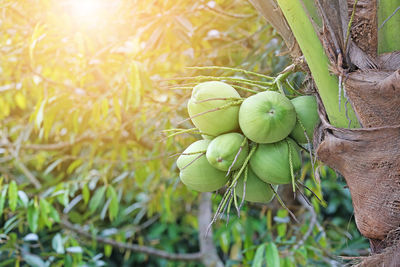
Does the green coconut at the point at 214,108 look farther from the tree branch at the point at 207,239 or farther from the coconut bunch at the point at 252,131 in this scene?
the tree branch at the point at 207,239

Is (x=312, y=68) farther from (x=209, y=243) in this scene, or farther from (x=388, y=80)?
(x=209, y=243)

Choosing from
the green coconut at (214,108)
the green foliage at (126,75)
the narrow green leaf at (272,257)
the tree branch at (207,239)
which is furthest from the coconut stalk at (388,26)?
the tree branch at (207,239)

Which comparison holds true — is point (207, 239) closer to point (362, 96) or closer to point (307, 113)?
point (307, 113)

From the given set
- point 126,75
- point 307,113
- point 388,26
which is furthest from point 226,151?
point 126,75

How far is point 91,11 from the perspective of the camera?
2012 millimetres

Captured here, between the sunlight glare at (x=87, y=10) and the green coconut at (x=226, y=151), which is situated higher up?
the sunlight glare at (x=87, y=10)

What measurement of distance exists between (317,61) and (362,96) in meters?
0.11

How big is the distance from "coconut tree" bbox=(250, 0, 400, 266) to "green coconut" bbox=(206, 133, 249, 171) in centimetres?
18

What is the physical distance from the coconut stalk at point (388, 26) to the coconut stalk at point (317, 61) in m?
0.11

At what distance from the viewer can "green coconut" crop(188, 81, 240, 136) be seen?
2.92ft

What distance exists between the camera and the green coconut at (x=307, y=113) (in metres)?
0.88

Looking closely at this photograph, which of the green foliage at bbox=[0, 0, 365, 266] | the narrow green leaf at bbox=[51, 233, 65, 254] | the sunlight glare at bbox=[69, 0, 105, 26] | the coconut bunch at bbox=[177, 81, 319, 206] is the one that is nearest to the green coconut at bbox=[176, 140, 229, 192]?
the coconut bunch at bbox=[177, 81, 319, 206]

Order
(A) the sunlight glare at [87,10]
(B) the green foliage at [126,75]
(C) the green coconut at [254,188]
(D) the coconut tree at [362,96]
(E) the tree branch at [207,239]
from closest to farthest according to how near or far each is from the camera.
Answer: (D) the coconut tree at [362,96] < (C) the green coconut at [254,188] < (B) the green foliage at [126,75] < (A) the sunlight glare at [87,10] < (E) the tree branch at [207,239]

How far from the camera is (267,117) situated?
84 centimetres
